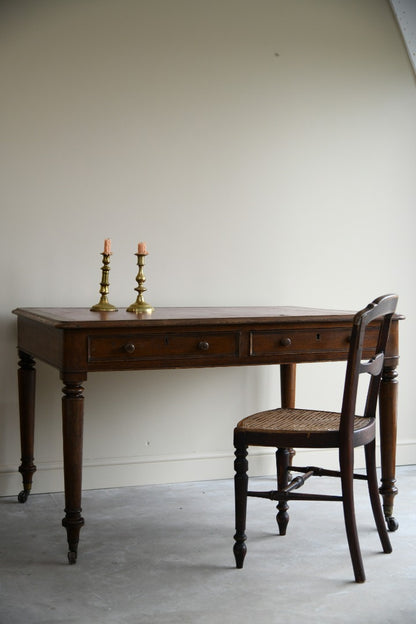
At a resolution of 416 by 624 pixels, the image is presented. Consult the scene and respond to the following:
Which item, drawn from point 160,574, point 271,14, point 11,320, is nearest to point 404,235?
point 271,14

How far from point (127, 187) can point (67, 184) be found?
0.29 meters

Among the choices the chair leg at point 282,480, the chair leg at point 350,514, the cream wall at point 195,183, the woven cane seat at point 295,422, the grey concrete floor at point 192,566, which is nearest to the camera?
the grey concrete floor at point 192,566

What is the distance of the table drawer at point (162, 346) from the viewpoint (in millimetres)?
3014

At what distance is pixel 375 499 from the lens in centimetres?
301

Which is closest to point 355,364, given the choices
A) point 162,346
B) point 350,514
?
point 350,514

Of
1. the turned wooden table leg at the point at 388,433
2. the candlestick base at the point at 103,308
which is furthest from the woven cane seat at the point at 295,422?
the candlestick base at the point at 103,308

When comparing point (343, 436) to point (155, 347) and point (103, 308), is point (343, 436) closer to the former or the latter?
point (155, 347)

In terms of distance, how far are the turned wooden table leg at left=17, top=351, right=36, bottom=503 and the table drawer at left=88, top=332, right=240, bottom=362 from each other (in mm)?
734

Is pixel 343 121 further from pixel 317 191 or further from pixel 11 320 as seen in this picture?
pixel 11 320

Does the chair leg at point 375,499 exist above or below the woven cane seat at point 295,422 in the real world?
below

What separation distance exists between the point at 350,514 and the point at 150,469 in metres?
1.51

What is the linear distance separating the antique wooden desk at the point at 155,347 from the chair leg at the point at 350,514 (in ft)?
2.03

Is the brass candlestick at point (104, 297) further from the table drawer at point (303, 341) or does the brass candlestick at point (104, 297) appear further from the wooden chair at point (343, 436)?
the wooden chair at point (343, 436)

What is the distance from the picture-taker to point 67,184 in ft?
12.7
